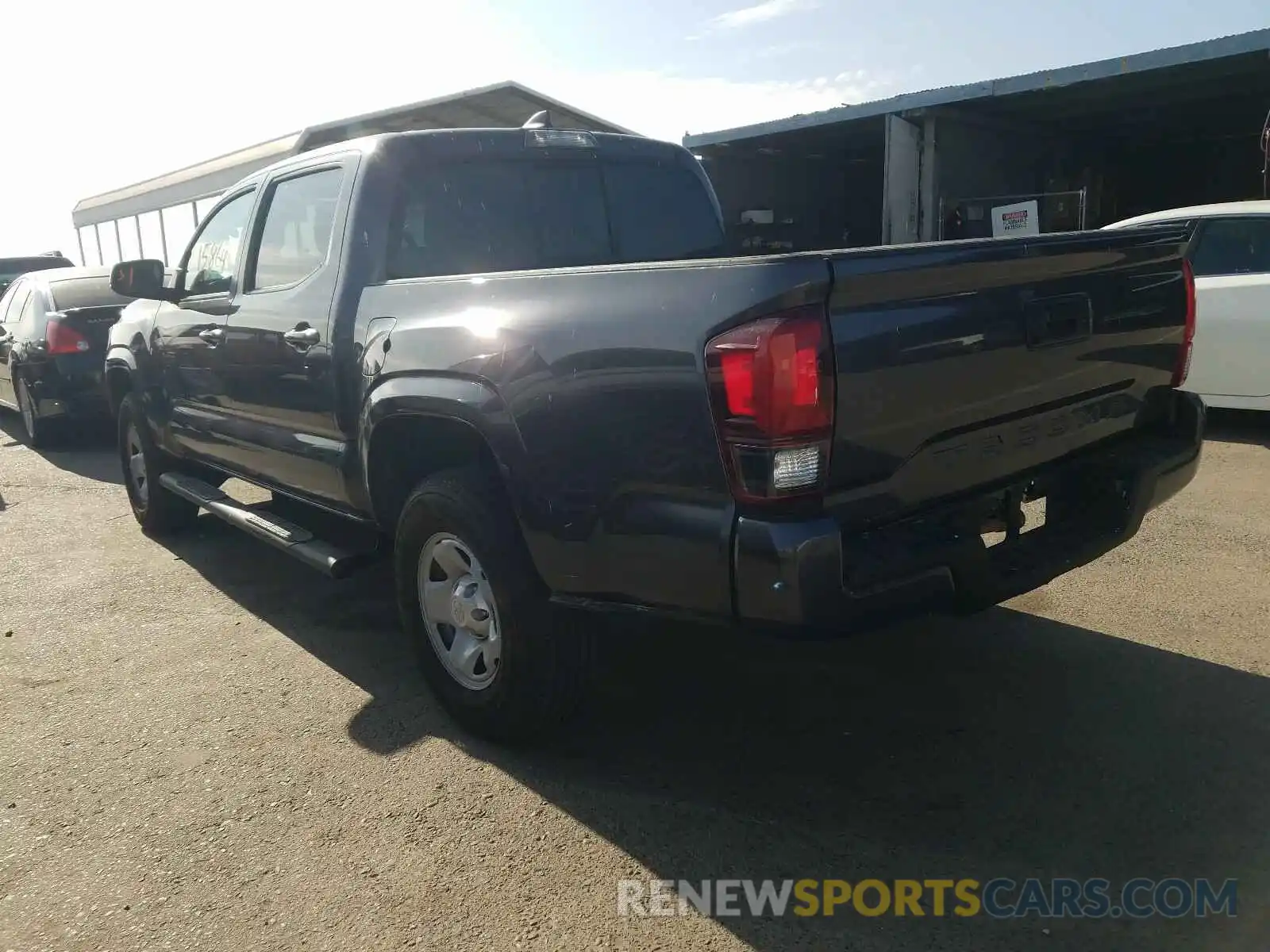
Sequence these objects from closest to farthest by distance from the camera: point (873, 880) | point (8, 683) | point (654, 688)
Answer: point (873, 880), point (654, 688), point (8, 683)

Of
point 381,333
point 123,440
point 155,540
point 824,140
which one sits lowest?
point 155,540

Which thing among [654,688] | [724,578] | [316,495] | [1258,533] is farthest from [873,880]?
[1258,533]

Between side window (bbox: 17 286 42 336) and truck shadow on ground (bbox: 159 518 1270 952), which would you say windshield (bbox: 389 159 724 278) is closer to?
truck shadow on ground (bbox: 159 518 1270 952)

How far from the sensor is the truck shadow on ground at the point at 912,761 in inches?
102

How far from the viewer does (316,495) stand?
429 centimetres

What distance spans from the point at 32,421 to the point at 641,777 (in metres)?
8.69

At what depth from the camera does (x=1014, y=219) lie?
15008mm

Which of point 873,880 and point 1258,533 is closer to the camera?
point 873,880

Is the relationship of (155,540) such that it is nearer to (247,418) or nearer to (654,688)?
(247,418)

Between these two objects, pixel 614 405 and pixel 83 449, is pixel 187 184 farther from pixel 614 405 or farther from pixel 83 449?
pixel 614 405

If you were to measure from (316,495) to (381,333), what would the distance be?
1.06m

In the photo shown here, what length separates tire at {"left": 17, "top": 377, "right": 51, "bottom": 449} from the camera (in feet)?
31.2

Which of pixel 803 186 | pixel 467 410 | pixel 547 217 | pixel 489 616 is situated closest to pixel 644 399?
pixel 467 410

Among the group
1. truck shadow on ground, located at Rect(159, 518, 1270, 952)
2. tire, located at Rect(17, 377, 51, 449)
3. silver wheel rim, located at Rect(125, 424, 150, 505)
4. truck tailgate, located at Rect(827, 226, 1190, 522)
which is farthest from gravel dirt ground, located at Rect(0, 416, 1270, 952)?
tire, located at Rect(17, 377, 51, 449)
